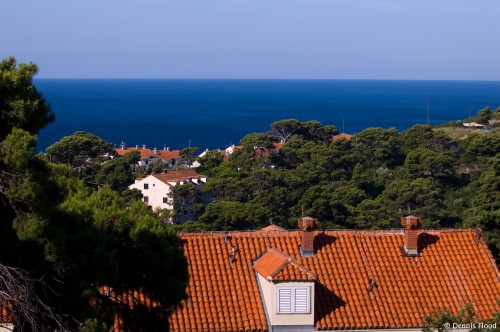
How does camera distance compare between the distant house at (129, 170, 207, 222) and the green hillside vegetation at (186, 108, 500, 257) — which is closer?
the green hillside vegetation at (186, 108, 500, 257)

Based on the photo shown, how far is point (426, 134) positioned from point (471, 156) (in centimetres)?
541

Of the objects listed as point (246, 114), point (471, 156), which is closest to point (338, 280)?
point (471, 156)

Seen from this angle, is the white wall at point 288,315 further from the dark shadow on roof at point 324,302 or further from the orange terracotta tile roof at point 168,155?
the orange terracotta tile roof at point 168,155

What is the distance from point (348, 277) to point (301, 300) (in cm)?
162

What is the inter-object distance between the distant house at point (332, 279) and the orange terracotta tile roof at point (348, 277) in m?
0.02

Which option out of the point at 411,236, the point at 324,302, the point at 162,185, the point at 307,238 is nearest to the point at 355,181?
the point at 162,185

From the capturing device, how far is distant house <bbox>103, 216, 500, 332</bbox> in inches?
613

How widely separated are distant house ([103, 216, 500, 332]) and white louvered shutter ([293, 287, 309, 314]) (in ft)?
0.06

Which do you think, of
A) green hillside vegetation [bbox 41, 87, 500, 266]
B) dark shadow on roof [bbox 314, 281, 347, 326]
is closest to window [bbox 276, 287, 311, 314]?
dark shadow on roof [bbox 314, 281, 347, 326]

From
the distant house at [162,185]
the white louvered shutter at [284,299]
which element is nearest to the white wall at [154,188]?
the distant house at [162,185]

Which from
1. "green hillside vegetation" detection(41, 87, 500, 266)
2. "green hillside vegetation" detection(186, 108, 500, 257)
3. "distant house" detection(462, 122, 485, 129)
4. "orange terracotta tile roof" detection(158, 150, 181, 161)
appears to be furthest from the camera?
"orange terracotta tile roof" detection(158, 150, 181, 161)

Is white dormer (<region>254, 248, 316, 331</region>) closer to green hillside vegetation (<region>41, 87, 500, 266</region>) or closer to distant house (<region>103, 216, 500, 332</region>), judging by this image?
distant house (<region>103, 216, 500, 332</region>)

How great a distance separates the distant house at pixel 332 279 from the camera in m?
15.6

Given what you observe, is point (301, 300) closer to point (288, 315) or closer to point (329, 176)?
point (288, 315)
